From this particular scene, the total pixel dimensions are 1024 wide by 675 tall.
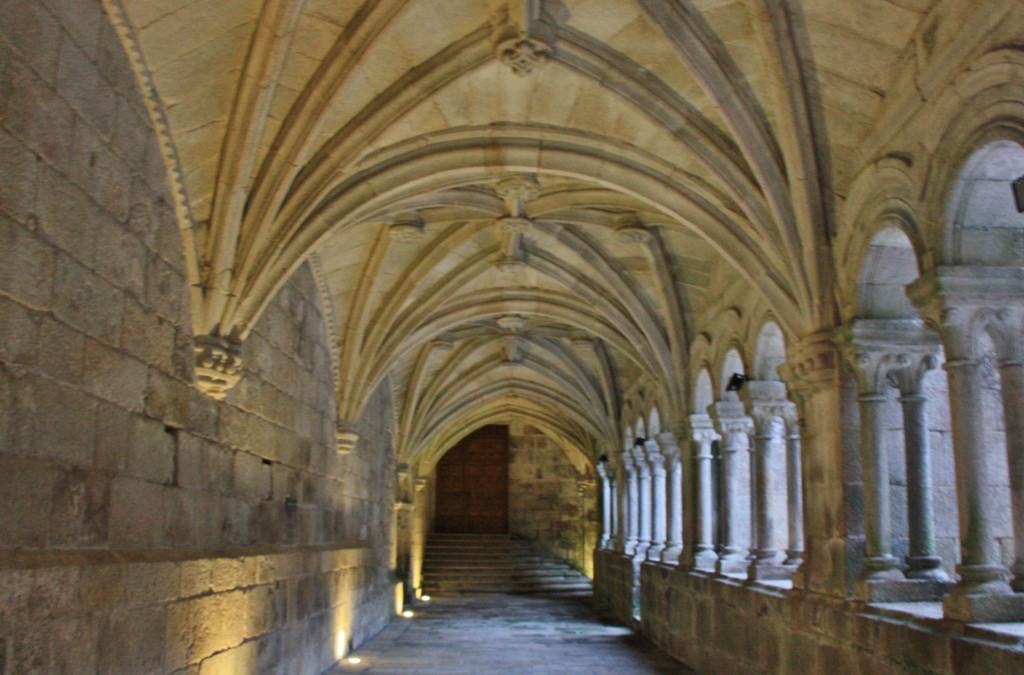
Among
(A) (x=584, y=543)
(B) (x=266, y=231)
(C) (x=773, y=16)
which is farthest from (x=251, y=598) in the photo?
(A) (x=584, y=543)

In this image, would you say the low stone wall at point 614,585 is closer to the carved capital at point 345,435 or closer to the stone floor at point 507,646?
the stone floor at point 507,646

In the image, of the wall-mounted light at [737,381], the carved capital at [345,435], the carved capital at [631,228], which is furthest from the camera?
the carved capital at [345,435]

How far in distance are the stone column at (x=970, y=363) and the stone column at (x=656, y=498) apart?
8.26m

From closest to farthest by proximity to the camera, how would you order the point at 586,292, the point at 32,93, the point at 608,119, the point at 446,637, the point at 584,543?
1. the point at 32,93
2. the point at 608,119
3. the point at 586,292
4. the point at 446,637
5. the point at 584,543

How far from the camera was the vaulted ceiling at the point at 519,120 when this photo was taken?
194 inches

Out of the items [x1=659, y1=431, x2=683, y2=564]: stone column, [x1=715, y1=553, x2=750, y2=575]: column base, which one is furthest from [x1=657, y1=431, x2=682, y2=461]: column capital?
[x1=715, y1=553, x2=750, y2=575]: column base

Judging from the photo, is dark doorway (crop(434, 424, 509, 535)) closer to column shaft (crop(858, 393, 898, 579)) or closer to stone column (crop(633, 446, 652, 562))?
stone column (crop(633, 446, 652, 562))

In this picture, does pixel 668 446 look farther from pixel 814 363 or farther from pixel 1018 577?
pixel 1018 577

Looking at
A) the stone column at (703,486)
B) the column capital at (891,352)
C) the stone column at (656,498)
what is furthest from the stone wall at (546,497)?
the column capital at (891,352)

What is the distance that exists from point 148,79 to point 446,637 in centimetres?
801

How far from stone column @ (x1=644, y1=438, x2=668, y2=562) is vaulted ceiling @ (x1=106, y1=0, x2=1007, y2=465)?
4.41 metres

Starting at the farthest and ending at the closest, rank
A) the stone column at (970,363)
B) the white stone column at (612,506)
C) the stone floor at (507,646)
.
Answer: the white stone column at (612,506), the stone floor at (507,646), the stone column at (970,363)

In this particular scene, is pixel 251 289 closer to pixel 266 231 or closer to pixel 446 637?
pixel 266 231

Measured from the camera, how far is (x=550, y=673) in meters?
8.27
